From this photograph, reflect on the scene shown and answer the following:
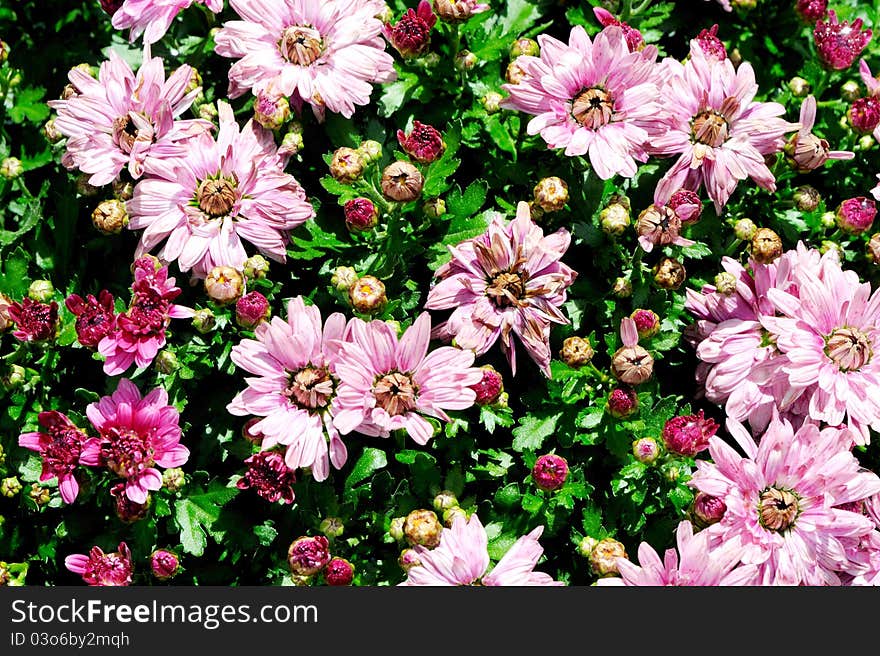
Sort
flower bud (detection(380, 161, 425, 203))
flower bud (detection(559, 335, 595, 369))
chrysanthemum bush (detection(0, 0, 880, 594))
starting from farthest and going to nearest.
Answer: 1. flower bud (detection(559, 335, 595, 369))
2. flower bud (detection(380, 161, 425, 203))
3. chrysanthemum bush (detection(0, 0, 880, 594))

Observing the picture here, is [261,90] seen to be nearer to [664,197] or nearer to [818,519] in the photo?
[664,197]

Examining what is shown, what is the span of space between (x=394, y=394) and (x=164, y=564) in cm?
90

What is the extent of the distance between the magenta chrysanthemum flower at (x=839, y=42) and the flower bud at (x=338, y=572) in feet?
8.36

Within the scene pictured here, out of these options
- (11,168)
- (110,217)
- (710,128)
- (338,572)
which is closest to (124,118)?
(110,217)

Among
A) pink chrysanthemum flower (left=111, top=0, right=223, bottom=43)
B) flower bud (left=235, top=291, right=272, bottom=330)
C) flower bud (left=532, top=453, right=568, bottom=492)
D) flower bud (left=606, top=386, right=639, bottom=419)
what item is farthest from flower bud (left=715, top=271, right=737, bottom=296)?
pink chrysanthemum flower (left=111, top=0, right=223, bottom=43)

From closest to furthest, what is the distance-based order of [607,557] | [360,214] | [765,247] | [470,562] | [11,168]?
[470,562]
[607,557]
[360,214]
[765,247]
[11,168]

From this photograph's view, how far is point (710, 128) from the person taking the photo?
3.28 meters

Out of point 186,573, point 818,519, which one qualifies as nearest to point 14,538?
point 186,573

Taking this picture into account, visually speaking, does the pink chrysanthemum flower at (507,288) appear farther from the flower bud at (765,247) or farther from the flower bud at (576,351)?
the flower bud at (765,247)

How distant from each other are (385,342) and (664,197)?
108 cm

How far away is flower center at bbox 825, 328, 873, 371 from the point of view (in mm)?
3047

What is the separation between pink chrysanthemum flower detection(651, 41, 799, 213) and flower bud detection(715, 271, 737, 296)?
0.76ft

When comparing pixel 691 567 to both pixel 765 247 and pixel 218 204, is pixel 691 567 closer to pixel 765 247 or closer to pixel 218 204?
pixel 765 247

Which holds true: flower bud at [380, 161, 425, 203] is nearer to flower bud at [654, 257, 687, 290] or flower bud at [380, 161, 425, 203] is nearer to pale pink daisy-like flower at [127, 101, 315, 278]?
pale pink daisy-like flower at [127, 101, 315, 278]
